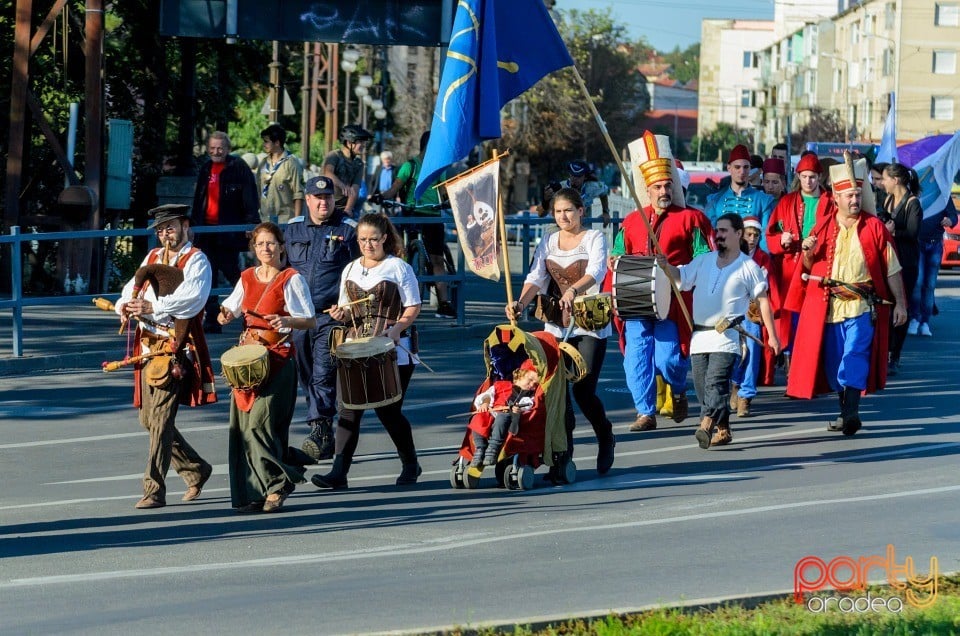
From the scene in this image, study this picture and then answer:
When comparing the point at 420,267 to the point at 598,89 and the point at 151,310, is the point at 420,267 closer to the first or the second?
the point at 151,310

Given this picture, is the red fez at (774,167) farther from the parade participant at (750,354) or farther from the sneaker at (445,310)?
the sneaker at (445,310)

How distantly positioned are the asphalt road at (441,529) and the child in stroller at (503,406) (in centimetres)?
26

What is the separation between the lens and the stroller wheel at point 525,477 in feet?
32.8

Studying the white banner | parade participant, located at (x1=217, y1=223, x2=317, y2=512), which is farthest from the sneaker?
parade participant, located at (x1=217, y1=223, x2=317, y2=512)

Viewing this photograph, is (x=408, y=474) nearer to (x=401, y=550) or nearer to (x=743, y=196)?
(x=401, y=550)

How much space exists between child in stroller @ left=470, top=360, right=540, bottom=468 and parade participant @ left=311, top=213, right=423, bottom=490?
50 centimetres

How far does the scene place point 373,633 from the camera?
21.0 ft

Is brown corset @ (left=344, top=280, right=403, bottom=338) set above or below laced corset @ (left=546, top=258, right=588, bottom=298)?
below

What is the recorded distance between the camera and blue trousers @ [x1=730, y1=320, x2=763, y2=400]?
533 inches

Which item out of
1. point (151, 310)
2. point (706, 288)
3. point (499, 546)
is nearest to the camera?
point (499, 546)

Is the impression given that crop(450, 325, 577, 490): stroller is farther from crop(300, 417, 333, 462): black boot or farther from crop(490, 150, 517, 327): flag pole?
crop(300, 417, 333, 462): black boot

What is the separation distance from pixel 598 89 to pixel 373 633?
227 feet

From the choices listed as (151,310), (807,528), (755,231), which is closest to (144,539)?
(151,310)

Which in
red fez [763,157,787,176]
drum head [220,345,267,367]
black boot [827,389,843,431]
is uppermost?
red fez [763,157,787,176]
